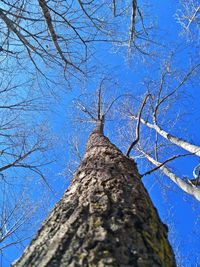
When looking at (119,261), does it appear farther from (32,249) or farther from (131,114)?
(131,114)

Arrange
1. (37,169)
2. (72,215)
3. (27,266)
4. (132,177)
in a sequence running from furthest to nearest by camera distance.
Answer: (37,169), (132,177), (72,215), (27,266)

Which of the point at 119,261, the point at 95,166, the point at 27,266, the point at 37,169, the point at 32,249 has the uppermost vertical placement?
the point at 37,169

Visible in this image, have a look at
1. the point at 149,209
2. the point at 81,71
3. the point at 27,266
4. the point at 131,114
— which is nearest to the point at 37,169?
the point at 81,71

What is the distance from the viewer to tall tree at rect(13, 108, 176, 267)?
132 centimetres

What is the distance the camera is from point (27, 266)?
1.38 meters

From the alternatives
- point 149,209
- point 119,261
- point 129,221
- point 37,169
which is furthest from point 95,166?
point 37,169

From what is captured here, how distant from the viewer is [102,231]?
1.50 metres

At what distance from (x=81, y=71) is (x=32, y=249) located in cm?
367

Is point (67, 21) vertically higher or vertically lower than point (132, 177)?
higher

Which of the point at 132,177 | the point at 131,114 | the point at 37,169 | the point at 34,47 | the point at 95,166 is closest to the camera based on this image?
the point at 132,177

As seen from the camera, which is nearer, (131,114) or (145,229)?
(145,229)

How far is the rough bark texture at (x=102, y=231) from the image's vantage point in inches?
51.7

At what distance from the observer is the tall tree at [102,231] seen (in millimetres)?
1316

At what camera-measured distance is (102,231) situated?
150 centimetres
